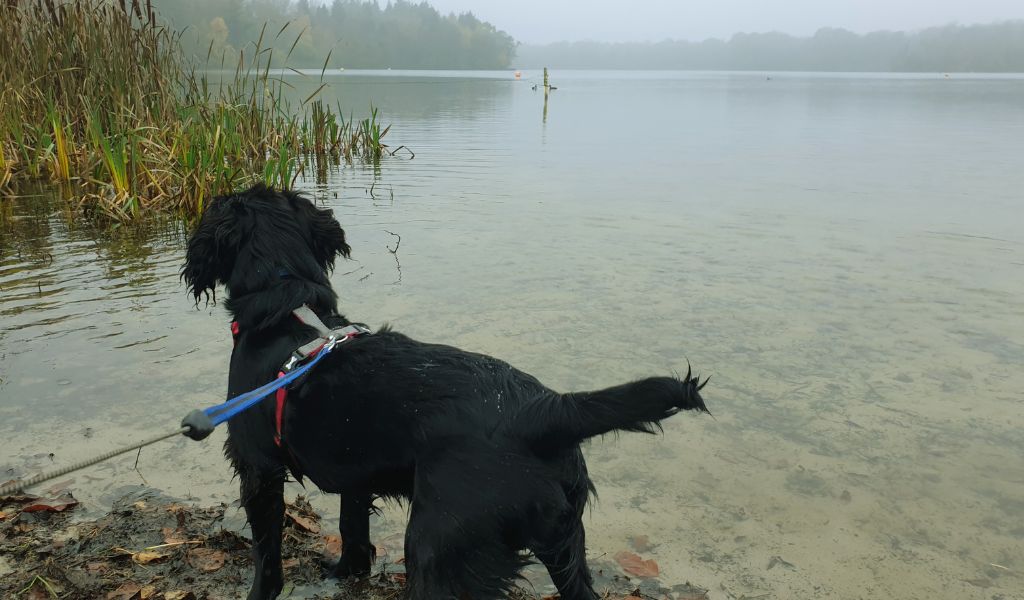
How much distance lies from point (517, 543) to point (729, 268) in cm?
567

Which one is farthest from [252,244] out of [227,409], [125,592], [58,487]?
[58,487]

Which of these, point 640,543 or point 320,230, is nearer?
point 320,230

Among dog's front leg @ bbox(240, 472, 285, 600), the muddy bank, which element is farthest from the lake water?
dog's front leg @ bbox(240, 472, 285, 600)

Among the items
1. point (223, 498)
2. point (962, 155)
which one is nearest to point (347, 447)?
point (223, 498)

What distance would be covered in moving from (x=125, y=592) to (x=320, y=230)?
1.51 m

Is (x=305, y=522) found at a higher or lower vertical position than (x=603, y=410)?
lower

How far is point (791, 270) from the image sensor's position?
24.0 feet

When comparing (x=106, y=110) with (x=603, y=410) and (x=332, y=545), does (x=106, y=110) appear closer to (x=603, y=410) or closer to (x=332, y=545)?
(x=332, y=545)

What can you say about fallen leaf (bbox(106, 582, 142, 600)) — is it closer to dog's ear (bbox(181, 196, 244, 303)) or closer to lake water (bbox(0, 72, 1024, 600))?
lake water (bbox(0, 72, 1024, 600))

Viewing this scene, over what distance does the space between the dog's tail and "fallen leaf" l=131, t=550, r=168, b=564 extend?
165 centimetres

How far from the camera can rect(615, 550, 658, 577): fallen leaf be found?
3.03 meters

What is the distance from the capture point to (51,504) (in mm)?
3303

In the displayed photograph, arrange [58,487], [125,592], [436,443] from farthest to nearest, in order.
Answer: [58,487]
[125,592]
[436,443]

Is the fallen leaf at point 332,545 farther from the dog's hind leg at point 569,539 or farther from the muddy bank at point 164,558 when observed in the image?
the dog's hind leg at point 569,539
